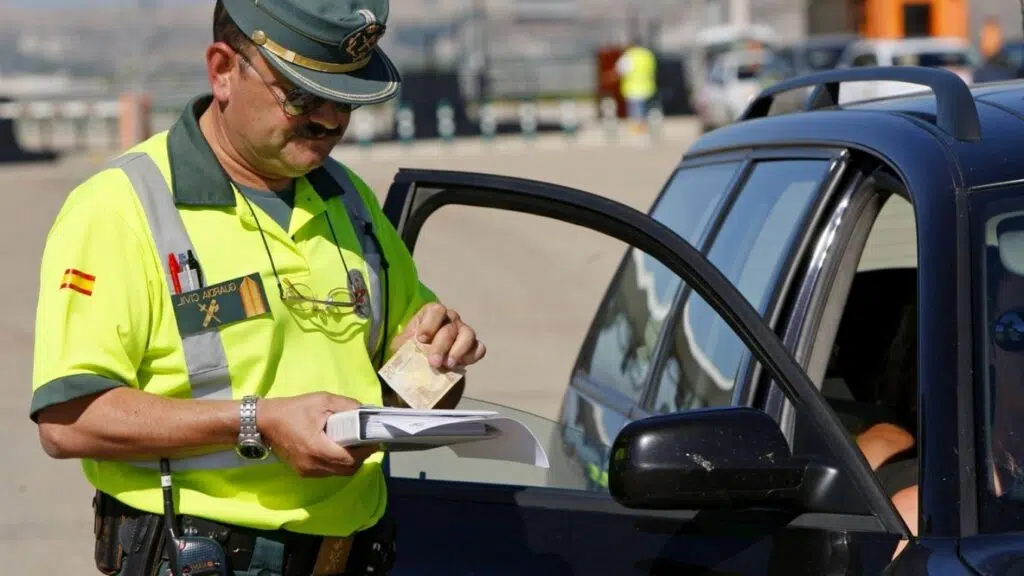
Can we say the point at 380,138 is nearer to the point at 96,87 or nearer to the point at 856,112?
the point at 96,87

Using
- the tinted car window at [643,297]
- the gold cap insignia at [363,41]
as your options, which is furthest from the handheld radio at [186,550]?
the tinted car window at [643,297]

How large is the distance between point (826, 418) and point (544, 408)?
238 inches

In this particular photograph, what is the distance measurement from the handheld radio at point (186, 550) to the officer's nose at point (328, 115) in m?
0.56

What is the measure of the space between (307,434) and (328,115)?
530 millimetres

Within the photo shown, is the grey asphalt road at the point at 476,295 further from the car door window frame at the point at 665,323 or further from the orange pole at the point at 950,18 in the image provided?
the orange pole at the point at 950,18

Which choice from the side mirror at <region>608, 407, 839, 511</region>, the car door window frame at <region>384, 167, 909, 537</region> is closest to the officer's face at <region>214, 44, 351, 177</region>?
the car door window frame at <region>384, 167, 909, 537</region>

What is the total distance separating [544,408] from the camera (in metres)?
8.35

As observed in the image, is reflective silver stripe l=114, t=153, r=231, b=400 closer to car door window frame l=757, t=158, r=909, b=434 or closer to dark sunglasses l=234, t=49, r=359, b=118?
dark sunglasses l=234, t=49, r=359, b=118

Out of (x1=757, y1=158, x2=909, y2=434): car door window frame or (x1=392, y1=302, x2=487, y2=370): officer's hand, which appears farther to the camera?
(x1=757, y1=158, x2=909, y2=434): car door window frame

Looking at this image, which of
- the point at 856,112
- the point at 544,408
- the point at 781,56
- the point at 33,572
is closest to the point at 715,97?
the point at 781,56

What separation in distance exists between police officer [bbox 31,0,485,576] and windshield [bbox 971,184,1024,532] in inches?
31.5

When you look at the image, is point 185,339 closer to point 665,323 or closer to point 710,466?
point 710,466

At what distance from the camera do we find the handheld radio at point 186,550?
7.88 ft

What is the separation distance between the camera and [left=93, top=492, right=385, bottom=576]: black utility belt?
2.46 m
